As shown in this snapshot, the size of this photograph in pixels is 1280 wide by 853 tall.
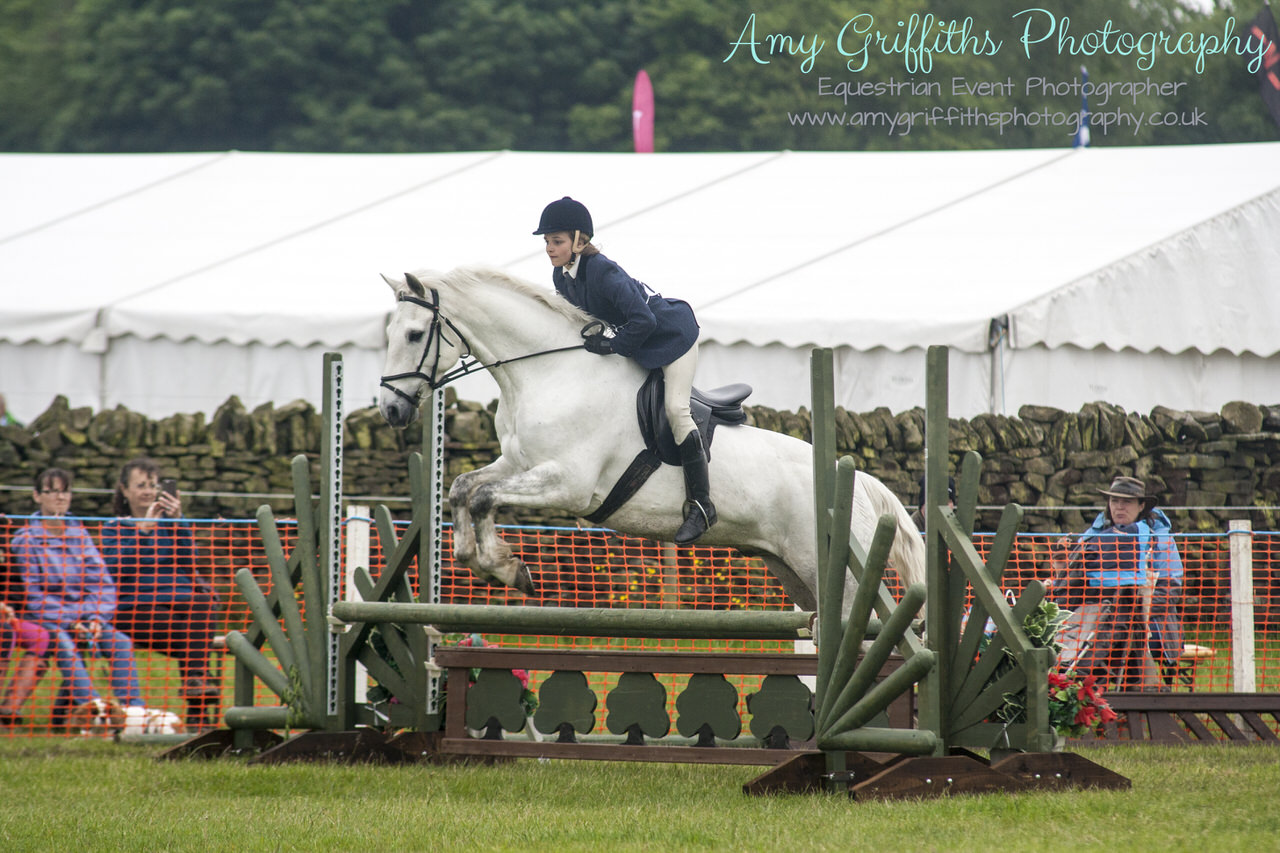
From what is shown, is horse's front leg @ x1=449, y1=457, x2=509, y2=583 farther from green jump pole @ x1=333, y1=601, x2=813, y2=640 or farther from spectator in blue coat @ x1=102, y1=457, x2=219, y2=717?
spectator in blue coat @ x1=102, y1=457, x2=219, y2=717

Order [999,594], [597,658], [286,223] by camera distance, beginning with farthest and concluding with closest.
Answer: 1. [286,223]
2. [597,658]
3. [999,594]

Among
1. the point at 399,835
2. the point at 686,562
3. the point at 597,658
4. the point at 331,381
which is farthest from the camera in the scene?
the point at 686,562

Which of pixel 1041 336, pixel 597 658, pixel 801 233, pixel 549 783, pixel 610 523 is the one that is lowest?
pixel 549 783

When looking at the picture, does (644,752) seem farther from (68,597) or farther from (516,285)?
(68,597)

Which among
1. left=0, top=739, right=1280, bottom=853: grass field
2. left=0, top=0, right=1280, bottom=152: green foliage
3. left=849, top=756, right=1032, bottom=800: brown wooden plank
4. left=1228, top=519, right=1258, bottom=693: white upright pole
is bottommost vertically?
left=0, top=739, right=1280, bottom=853: grass field

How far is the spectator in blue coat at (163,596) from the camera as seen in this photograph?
6.85 m

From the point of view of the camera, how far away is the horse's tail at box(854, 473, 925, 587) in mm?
5691

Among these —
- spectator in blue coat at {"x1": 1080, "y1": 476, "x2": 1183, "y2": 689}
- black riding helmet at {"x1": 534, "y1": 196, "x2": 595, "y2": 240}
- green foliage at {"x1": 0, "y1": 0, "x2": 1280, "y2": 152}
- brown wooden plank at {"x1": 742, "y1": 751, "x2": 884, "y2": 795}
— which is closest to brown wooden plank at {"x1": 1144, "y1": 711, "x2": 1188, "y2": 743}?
spectator in blue coat at {"x1": 1080, "y1": 476, "x2": 1183, "y2": 689}

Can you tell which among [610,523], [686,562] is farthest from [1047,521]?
[610,523]

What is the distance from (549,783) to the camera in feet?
17.6

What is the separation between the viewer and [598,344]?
528 cm

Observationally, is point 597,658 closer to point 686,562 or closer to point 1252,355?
point 686,562

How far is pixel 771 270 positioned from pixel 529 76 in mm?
18573

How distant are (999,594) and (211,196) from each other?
12.2 metres
